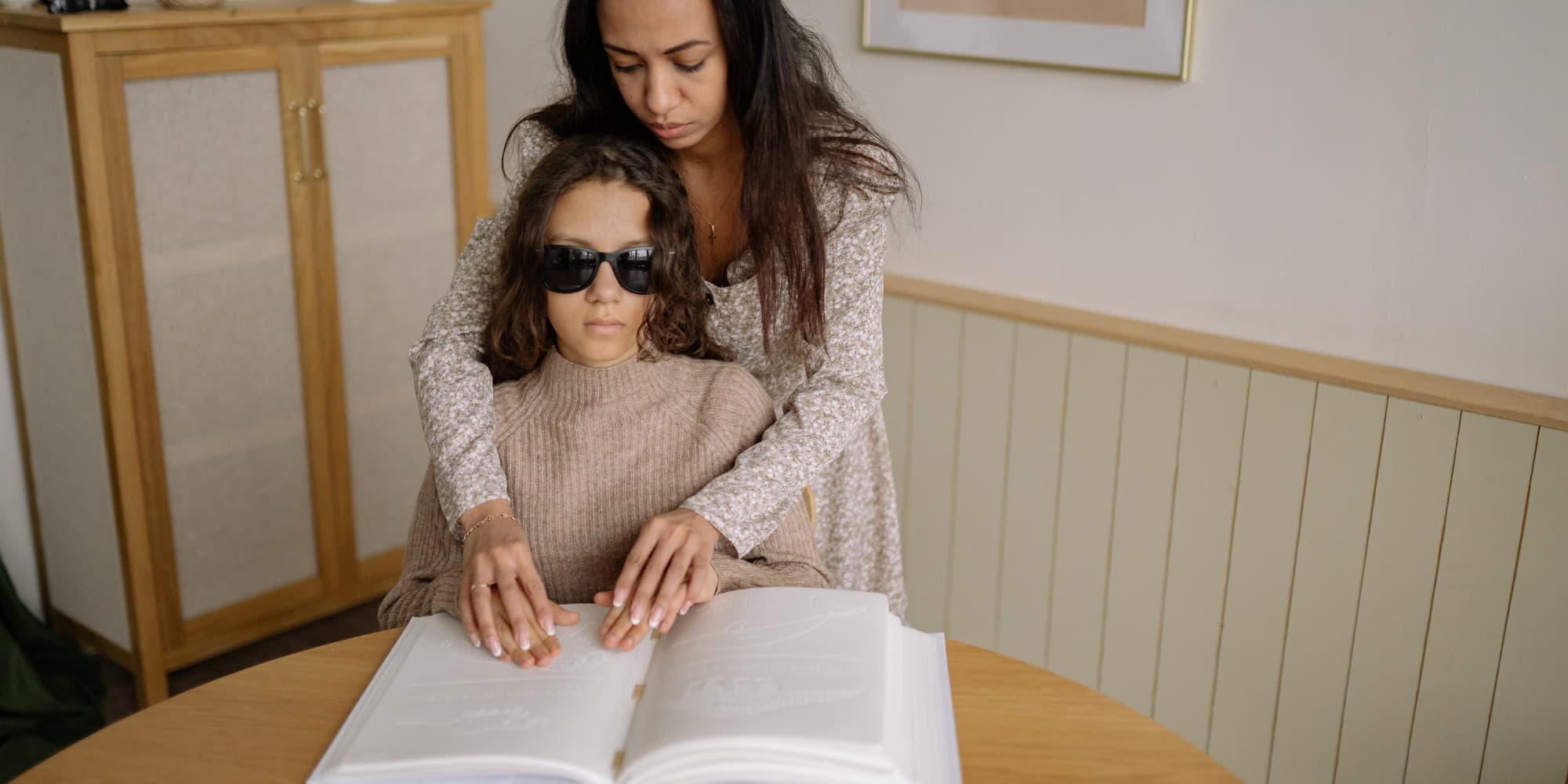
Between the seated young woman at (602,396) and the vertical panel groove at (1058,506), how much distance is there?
3.03 feet

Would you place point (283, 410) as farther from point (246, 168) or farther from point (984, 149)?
point (984, 149)

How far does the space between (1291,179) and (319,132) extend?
189cm

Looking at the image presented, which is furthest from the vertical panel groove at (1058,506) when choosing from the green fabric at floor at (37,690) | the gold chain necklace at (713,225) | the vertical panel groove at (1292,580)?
the green fabric at floor at (37,690)

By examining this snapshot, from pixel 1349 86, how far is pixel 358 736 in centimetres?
170

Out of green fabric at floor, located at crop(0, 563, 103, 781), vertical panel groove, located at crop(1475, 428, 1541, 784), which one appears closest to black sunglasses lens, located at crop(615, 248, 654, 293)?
vertical panel groove, located at crop(1475, 428, 1541, 784)

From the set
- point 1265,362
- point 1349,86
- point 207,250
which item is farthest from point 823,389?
point 207,250

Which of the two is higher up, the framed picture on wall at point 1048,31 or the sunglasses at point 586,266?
the framed picture on wall at point 1048,31

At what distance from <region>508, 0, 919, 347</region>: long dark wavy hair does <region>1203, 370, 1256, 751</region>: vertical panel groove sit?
0.84 metres

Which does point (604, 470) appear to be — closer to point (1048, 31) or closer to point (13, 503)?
point (1048, 31)

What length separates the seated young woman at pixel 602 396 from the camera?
4.56 ft

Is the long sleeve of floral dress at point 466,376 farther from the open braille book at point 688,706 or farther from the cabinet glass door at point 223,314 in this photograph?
the cabinet glass door at point 223,314

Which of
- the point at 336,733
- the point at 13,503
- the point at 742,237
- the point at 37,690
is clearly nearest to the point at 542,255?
the point at 742,237

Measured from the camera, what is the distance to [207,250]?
8.26 feet

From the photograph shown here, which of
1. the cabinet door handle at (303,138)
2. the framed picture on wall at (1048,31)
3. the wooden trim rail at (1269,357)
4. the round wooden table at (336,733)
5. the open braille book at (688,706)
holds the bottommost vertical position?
the round wooden table at (336,733)
